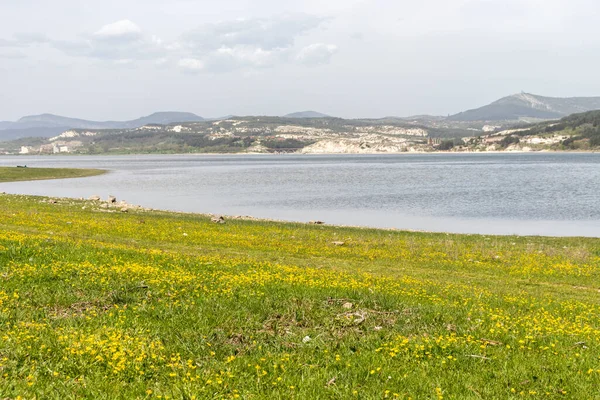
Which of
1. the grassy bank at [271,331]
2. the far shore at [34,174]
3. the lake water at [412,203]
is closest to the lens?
the grassy bank at [271,331]

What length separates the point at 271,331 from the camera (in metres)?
14.1

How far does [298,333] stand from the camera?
554 inches

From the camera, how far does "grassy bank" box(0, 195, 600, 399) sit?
420 inches

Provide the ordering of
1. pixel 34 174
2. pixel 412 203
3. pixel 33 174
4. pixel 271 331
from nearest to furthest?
pixel 271 331 < pixel 412 203 < pixel 33 174 < pixel 34 174

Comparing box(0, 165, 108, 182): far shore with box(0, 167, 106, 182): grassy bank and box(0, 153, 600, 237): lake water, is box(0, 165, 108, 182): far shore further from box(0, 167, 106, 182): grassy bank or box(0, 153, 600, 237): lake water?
box(0, 153, 600, 237): lake water

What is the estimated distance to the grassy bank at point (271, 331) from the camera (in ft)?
35.0

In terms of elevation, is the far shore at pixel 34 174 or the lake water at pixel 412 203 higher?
the far shore at pixel 34 174

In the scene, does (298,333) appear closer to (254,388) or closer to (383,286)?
(254,388)

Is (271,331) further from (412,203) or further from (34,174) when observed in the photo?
(34,174)

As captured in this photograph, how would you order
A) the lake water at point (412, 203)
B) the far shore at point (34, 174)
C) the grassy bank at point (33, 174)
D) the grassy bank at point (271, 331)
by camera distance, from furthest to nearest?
the grassy bank at point (33, 174)
the far shore at point (34, 174)
the lake water at point (412, 203)
the grassy bank at point (271, 331)

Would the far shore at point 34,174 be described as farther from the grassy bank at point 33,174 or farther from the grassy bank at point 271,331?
the grassy bank at point 271,331

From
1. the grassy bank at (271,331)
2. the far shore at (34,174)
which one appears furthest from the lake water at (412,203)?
the grassy bank at (271,331)

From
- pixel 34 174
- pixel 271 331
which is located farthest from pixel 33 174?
pixel 271 331

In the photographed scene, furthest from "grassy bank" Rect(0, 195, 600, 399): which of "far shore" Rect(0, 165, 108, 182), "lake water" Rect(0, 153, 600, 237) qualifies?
"far shore" Rect(0, 165, 108, 182)
